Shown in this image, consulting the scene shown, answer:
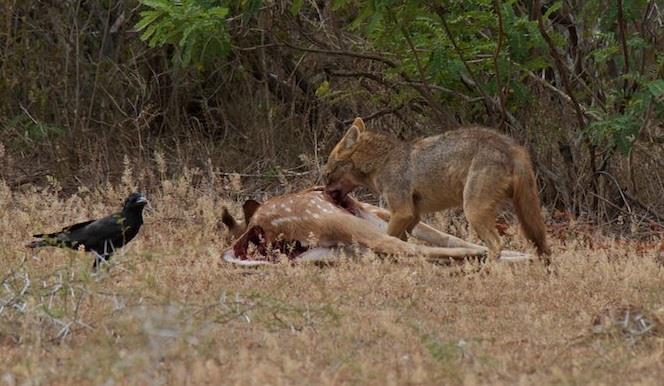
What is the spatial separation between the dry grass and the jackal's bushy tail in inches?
10.1

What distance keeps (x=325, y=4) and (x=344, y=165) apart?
402 cm

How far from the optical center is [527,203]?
9.77 metres

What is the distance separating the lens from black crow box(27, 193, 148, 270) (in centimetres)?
948

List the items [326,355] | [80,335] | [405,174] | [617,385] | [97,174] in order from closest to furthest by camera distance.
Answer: [617,385] → [326,355] → [80,335] → [405,174] → [97,174]

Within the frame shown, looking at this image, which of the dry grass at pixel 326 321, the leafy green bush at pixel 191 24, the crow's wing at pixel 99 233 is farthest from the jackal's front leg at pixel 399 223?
the leafy green bush at pixel 191 24

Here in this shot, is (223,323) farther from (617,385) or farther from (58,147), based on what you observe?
(58,147)

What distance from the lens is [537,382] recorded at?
642 centimetres

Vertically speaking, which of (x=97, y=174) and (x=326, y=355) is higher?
(x=326, y=355)

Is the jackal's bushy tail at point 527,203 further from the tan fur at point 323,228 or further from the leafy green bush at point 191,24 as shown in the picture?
the leafy green bush at point 191,24

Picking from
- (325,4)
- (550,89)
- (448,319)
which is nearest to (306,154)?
(325,4)

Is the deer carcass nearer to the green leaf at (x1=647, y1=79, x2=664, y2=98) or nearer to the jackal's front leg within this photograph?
the jackal's front leg

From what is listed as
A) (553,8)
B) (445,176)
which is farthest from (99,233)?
(553,8)

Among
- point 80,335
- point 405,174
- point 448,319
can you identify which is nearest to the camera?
point 80,335

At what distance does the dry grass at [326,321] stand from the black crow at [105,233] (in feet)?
0.67
